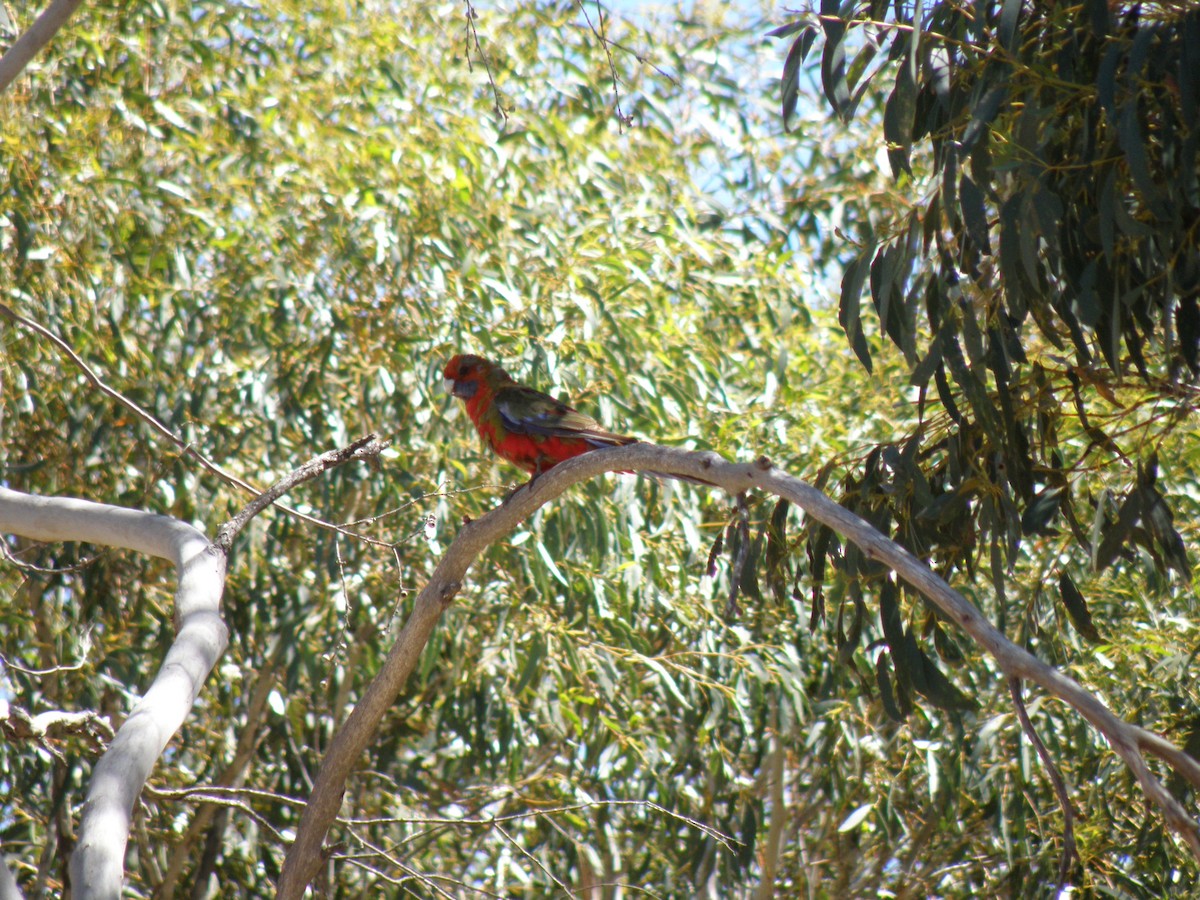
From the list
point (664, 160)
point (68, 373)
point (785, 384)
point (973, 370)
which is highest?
point (664, 160)

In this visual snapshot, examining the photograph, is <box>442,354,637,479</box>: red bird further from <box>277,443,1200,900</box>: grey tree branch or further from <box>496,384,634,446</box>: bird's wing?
<box>277,443,1200,900</box>: grey tree branch

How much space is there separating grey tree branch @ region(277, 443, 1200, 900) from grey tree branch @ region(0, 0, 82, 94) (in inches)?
48.8

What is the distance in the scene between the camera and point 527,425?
341 cm

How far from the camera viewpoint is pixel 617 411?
14.1ft

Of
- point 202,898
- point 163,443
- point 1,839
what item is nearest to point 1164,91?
point 163,443

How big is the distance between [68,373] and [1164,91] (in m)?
3.34

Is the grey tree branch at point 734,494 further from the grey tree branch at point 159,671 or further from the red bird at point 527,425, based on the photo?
the red bird at point 527,425

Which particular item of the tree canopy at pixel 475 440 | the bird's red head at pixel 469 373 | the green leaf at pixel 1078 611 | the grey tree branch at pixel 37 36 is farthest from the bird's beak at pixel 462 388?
the green leaf at pixel 1078 611

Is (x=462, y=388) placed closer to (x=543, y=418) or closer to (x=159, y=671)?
(x=543, y=418)

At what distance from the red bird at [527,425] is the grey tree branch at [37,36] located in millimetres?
1457

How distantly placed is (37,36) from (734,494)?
5.30 feet

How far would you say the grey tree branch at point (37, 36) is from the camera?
246cm

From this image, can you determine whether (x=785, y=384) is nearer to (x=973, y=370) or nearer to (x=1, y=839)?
(x=973, y=370)

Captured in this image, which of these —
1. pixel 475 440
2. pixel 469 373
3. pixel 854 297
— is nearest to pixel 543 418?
pixel 469 373
